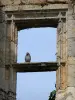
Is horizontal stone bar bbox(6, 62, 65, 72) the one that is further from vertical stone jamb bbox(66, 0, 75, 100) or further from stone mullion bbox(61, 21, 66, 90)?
vertical stone jamb bbox(66, 0, 75, 100)

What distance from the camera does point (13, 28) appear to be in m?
13.8

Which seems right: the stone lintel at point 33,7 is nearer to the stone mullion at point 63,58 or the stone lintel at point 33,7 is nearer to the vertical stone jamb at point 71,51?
the vertical stone jamb at point 71,51

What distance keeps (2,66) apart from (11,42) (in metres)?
0.73

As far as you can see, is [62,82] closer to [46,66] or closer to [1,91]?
[46,66]

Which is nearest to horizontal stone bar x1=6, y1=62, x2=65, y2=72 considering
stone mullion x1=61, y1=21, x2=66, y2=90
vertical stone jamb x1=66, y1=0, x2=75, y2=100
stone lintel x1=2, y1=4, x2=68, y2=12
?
stone mullion x1=61, y1=21, x2=66, y2=90

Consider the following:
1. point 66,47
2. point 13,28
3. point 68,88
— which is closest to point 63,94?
point 68,88

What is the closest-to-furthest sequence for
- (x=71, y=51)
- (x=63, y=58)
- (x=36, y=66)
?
(x=71, y=51)
(x=63, y=58)
(x=36, y=66)

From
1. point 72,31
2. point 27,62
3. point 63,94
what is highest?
point 72,31

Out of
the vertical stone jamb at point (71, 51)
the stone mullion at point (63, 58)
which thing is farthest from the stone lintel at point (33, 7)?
the stone mullion at point (63, 58)

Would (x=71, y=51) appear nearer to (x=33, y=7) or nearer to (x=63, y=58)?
(x=63, y=58)

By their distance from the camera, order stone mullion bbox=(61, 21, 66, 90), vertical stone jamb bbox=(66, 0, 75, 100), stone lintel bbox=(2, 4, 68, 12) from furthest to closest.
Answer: stone lintel bbox=(2, 4, 68, 12), stone mullion bbox=(61, 21, 66, 90), vertical stone jamb bbox=(66, 0, 75, 100)

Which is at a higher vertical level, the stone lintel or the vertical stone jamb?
the stone lintel

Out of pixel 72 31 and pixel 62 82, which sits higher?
pixel 72 31

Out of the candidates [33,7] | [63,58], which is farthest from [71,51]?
[33,7]
